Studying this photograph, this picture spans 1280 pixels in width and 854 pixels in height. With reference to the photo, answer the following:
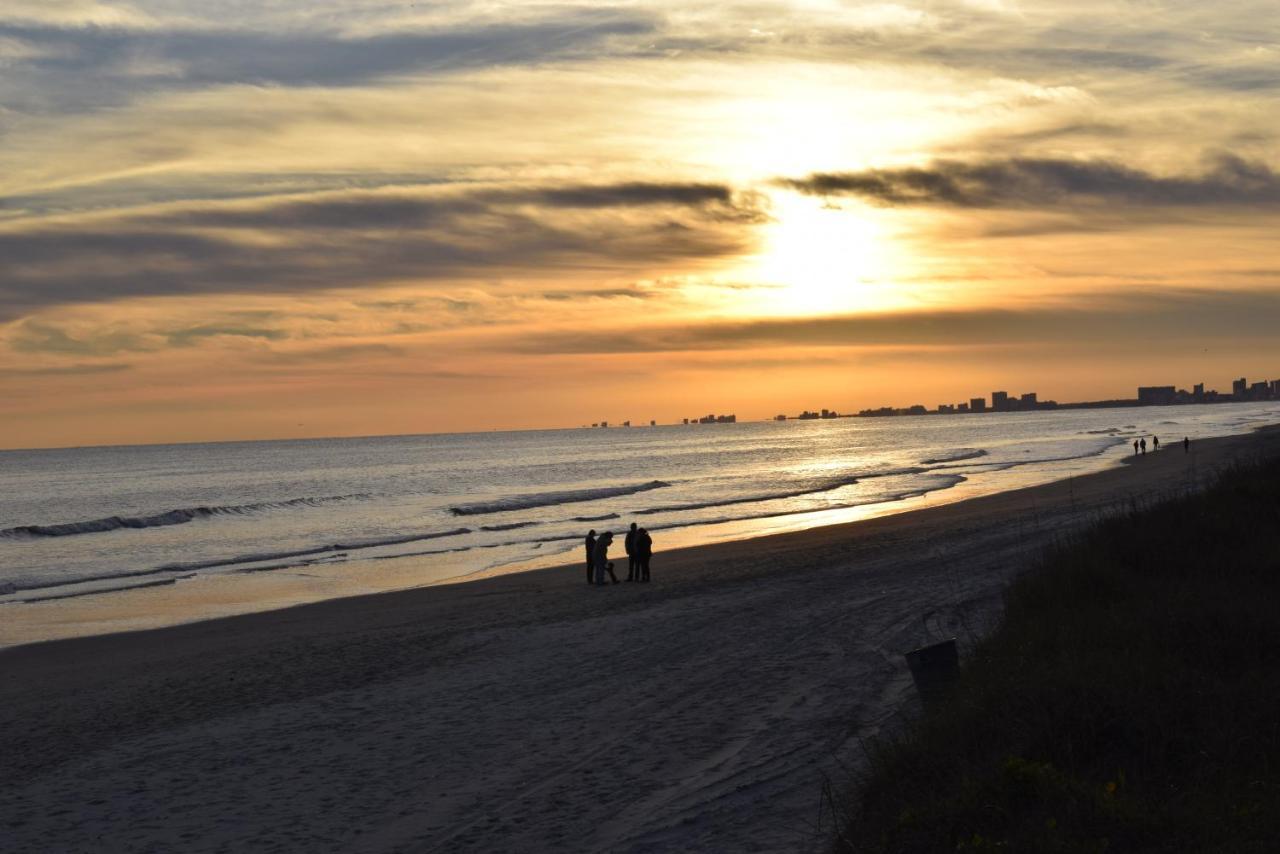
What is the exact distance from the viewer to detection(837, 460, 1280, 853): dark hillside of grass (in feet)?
25.0

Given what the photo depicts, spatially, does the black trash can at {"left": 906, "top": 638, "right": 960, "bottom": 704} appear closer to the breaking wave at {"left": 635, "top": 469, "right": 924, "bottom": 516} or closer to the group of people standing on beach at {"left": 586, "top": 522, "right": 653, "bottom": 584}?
the group of people standing on beach at {"left": 586, "top": 522, "right": 653, "bottom": 584}

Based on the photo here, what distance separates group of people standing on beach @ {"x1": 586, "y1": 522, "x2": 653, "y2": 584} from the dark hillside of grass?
1506 cm

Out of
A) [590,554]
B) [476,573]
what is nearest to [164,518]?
[476,573]

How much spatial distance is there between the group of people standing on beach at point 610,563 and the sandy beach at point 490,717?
1.62 metres

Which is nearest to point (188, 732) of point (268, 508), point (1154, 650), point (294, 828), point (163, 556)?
point (294, 828)

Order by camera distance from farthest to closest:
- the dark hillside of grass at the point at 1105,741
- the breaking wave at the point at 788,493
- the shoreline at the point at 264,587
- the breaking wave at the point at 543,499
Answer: the breaking wave at the point at 543,499, the breaking wave at the point at 788,493, the shoreline at the point at 264,587, the dark hillside of grass at the point at 1105,741

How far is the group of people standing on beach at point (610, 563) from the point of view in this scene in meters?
27.9

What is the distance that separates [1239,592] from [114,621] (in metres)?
24.7

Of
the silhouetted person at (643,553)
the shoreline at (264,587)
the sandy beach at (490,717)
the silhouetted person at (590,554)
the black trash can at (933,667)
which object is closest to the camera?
the sandy beach at (490,717)

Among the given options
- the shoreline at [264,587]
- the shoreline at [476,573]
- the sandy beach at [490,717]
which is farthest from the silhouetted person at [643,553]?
the shoreline at [264,587]

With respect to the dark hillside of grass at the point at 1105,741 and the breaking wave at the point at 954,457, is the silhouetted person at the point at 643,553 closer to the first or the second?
the dark hillside of grass at the point at 1105,741

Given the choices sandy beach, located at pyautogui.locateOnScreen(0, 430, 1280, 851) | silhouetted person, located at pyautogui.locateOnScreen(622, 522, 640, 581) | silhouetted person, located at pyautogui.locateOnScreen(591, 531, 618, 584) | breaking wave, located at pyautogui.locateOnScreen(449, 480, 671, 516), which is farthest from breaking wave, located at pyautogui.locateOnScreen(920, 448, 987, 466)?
sandy beach, located at pyautogui.locateOnScreen(0, 430, 1280, 851)

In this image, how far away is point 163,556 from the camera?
4650 cm

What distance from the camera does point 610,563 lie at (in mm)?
28391
